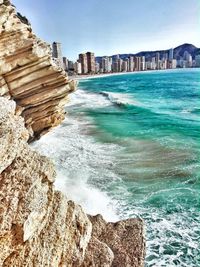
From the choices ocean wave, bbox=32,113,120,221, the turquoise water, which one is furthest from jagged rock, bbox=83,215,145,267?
ocean wave, bbox=32,113,120,221

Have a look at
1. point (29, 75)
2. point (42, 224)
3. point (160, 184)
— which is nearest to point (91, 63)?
point (29, 75)

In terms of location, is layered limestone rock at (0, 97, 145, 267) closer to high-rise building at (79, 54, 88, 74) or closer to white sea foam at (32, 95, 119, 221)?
white sea foam at (32, 95, 119, 221)

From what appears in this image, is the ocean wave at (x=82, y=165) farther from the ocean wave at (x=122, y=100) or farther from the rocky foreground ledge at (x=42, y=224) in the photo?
the ocean wave at (x=122, y=100)

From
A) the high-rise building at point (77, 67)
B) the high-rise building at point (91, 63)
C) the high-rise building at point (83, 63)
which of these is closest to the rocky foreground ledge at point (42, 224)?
the high-rise building at point (77, 67)

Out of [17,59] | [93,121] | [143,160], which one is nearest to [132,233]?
[143,160]

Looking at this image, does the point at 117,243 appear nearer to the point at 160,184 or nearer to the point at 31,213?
the point at 31,213

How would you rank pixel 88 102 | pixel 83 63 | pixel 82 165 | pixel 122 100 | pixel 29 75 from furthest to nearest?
pixel 83 63 < pixel 122 100 < pixel 88 102 < pixel 82 165 < pixel 29 75
